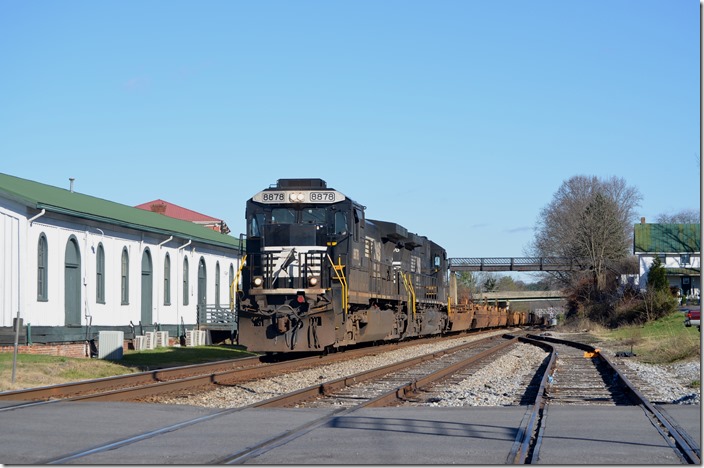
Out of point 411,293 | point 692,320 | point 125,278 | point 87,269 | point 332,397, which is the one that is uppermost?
point 87,269

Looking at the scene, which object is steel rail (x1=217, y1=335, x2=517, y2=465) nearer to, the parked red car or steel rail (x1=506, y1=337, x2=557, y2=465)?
steel rail (x1=506, y1=337, x2=557, y2=465)

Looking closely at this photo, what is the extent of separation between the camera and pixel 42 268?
25.7 m

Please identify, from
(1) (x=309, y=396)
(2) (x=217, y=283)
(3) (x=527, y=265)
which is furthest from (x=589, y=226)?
(1) (x=309, y=396)

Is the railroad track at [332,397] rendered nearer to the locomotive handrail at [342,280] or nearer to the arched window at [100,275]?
the locomotive handrail at [342,280]

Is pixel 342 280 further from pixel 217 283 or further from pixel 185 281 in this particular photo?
pixel 217 283

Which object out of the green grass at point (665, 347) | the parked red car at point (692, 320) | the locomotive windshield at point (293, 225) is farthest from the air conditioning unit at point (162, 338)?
the parked red car at point (692, 320)

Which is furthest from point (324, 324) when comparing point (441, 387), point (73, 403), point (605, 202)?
point (605, 202)

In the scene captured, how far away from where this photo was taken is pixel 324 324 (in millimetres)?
19484

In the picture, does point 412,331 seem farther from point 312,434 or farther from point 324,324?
point 312,434

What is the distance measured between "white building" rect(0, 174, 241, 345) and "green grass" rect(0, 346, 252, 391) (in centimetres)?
225

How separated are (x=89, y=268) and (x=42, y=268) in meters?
2.69

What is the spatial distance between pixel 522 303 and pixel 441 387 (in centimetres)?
11067

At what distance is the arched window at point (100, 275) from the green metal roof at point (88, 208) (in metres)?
1.13

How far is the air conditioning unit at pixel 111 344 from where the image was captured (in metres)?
24.7
